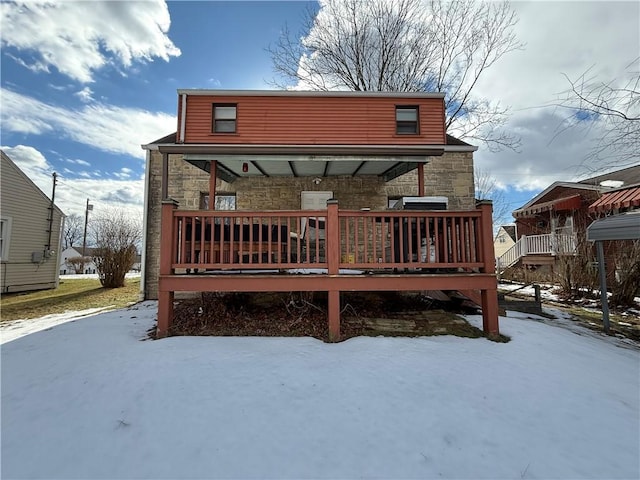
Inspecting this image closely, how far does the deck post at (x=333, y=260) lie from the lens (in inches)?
154

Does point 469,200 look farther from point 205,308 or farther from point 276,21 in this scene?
point 276,21

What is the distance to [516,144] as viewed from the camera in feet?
38.5

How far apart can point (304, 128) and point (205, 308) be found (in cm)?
444

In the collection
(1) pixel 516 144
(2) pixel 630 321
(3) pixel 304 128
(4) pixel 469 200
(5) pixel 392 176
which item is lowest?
(2) pixel 630 321

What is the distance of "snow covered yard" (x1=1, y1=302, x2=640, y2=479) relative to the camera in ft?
6.11

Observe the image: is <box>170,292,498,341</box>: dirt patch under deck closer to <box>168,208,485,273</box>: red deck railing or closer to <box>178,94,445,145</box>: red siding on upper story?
<box>168,208,485,273</box>: red deck railing

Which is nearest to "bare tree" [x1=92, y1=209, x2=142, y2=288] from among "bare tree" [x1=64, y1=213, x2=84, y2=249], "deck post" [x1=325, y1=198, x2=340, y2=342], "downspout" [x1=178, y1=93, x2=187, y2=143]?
"downspout" [x1=178, y1=93, x2=187, y2=143]

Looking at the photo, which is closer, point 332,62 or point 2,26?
point 2,26

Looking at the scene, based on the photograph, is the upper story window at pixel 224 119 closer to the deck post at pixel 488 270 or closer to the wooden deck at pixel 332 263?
the wooden deck at pixel 332 263

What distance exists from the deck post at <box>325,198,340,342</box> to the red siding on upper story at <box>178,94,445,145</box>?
3029 mm

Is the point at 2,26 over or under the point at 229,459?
over

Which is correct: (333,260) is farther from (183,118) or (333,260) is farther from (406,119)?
(183,118)

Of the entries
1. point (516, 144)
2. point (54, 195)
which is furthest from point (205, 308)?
point (54, 195)

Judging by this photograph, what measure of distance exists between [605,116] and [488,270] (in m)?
4.68
